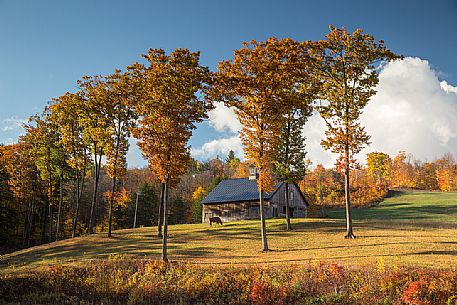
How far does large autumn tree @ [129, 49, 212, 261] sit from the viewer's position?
856 inches

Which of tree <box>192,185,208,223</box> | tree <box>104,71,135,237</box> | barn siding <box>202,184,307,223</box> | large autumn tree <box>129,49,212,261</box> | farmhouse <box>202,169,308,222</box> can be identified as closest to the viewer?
large autumn tree <box>129,49,212,261</box>

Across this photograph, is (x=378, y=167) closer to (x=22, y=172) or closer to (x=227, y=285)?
(x=22, y=172)

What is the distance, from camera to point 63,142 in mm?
36250

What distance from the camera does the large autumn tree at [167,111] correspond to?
71.4 feet

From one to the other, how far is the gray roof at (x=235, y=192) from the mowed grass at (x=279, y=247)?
39.9 feet

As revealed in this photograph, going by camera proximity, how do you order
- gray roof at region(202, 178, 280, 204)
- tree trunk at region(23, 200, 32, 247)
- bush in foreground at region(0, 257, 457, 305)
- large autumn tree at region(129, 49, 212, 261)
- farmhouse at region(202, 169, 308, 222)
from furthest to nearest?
gray roof at region(202, 178, 280, 204) → farmhouse at region(202, 169, 308, 222) → tree trunk at region(23, 200, 32, 247) → large autumn tree at region(129, 49, 212, 261) → bush in foreground at region(0, 257, 457, 305)

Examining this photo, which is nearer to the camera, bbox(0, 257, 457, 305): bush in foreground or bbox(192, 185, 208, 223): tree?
bbox(0, 257, 457, 305): bush in foreground

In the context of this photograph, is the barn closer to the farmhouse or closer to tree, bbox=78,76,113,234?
the farmhouse

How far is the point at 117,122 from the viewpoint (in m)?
34.1

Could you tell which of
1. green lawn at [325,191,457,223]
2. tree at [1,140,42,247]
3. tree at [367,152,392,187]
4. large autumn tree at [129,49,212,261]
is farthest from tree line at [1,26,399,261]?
tree at [367,152,392,187]

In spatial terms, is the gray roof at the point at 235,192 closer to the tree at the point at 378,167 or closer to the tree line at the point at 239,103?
the tree line at the point at 239,103

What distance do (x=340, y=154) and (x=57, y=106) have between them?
87.5ft

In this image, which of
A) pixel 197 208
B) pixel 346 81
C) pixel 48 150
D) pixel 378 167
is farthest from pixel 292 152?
pixel 378 167

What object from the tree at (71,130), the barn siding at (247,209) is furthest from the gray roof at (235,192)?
the tree at (71,130)
